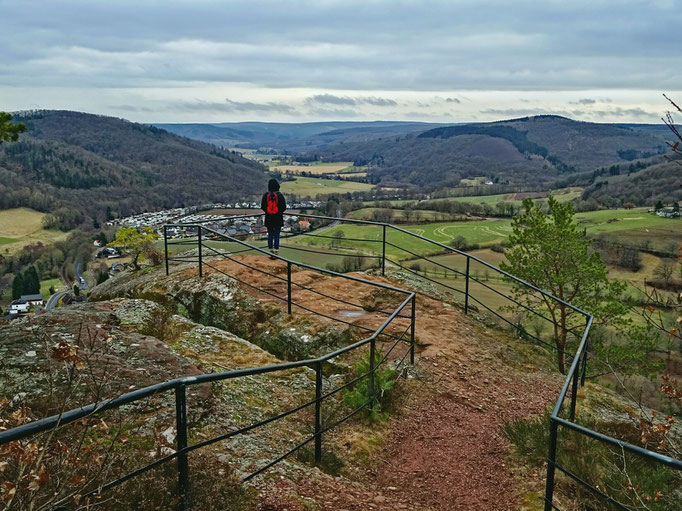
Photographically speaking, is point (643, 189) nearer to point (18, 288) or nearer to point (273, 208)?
point (18, 288)

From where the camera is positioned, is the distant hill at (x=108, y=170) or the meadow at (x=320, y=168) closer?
the distant hill at (x=108, y=170)

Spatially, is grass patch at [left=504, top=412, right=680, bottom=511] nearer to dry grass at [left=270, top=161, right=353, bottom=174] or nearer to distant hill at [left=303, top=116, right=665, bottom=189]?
distant hill at [left=303, top=116, right=665, bottom=189]

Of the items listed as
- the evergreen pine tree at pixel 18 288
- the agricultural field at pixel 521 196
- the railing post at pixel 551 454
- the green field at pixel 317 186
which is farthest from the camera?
the green field at pixel 317 186

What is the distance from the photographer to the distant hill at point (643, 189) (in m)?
76.0

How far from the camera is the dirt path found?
14.5 feet

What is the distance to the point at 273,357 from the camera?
A: 7.25m

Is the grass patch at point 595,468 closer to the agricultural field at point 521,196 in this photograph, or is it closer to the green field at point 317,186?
the agricultural field at point 521,196

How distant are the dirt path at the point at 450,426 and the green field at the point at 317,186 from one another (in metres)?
97.6

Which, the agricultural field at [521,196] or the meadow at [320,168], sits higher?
the meadow at [320,168]

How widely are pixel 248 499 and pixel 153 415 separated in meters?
1.30

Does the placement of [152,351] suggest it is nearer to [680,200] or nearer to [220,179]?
[680,200]

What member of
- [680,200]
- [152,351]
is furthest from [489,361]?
[680,200]

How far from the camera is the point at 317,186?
124m

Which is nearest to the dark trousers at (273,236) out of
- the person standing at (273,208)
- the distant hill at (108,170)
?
the person standing at (273,208)
